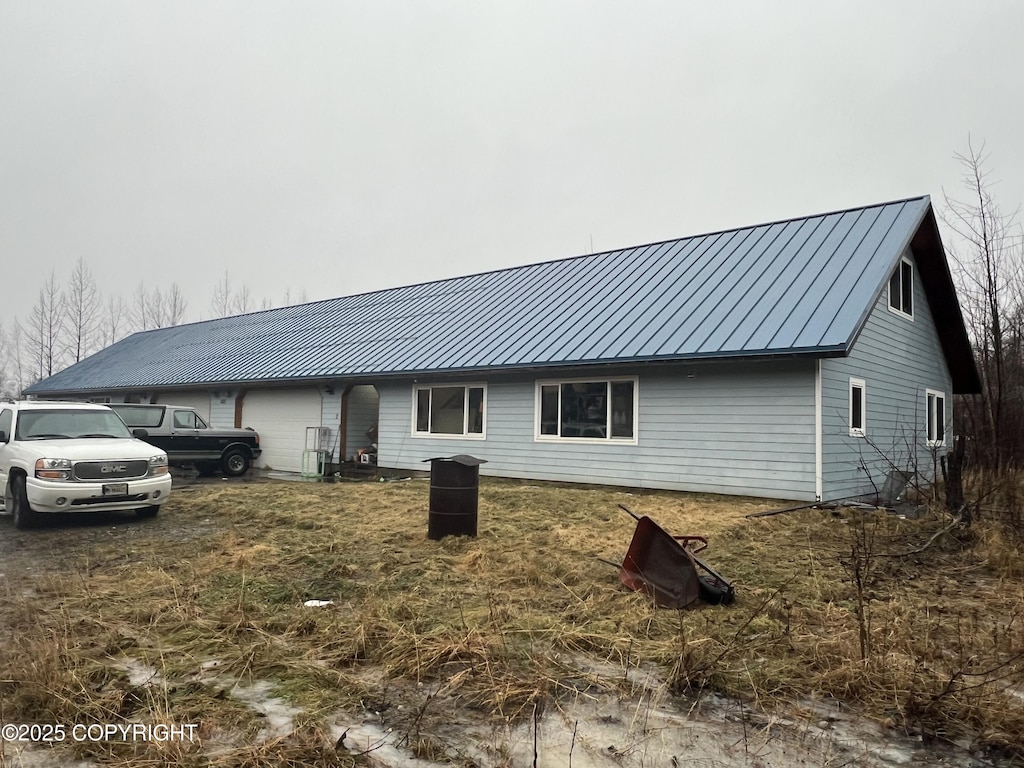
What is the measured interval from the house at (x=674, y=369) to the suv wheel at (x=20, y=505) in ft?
29.2

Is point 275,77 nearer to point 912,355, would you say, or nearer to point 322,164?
point 322,164

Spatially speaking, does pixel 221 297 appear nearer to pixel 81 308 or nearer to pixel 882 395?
pixel 81 308

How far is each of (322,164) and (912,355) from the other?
27045 millimetres

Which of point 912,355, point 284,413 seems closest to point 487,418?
point 284,413

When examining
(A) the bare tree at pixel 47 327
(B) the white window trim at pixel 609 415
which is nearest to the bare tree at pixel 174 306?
(A) the bare tree at pixel 47 327

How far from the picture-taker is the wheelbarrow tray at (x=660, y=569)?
562cm

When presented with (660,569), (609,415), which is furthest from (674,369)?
(660,569)

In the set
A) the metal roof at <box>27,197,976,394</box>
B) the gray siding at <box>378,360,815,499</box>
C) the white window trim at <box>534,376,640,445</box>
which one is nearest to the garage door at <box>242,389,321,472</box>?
the metal roof at <box>27,197,976,394</box>

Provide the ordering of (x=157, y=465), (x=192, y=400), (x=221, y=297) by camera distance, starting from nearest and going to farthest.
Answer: (x=157, y=465)
(x=192, y=400)
(x=221, y=297)

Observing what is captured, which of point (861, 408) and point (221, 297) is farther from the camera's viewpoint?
point (221, 297)

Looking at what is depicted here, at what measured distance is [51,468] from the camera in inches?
365

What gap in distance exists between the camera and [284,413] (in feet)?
70.5

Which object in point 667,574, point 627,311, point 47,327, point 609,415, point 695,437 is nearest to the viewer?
point 667,574

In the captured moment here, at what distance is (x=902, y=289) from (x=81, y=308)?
54.2m
